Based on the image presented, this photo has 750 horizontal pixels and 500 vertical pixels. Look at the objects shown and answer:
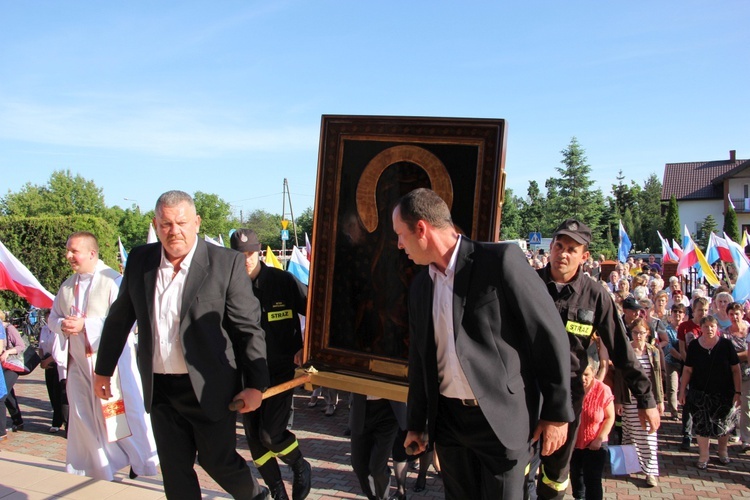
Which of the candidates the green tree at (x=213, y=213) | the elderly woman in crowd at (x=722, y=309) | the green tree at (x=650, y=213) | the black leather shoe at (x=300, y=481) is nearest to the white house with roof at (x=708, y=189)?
the green tree at (x=650, y=213)

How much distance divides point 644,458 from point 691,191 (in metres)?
61.9

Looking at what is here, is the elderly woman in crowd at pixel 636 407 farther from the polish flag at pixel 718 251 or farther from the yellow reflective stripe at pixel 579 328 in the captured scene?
the polish flag at pixel 718 251

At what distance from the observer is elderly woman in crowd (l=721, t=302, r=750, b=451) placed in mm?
7035

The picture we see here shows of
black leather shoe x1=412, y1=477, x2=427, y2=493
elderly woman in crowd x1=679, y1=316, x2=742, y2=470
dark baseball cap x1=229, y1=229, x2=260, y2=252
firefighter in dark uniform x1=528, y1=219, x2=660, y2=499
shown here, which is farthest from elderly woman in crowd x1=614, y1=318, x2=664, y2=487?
dark baseball cap x1=229, y1=229, x2=260, y2=252

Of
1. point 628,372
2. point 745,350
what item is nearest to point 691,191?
point 745,350

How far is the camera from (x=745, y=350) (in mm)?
7215

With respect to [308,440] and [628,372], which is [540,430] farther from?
[308,440]

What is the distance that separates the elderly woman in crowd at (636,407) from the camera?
610 cm

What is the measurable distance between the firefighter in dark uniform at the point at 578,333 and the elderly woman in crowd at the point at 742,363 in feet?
A: 12.7

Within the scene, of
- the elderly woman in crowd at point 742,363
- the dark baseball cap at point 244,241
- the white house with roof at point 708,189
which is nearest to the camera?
the dark baseball cap at point 244,241

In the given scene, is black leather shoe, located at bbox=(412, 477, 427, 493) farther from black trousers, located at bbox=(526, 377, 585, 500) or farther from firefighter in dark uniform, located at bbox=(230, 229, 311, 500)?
black trousers, located at bbox=(526, 377, 585, 500)

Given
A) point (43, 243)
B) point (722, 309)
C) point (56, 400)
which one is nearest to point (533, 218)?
point (43, 243)

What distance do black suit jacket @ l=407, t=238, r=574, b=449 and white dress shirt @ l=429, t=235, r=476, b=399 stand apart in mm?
54

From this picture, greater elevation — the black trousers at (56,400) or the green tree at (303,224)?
the green tree at (303,224)
